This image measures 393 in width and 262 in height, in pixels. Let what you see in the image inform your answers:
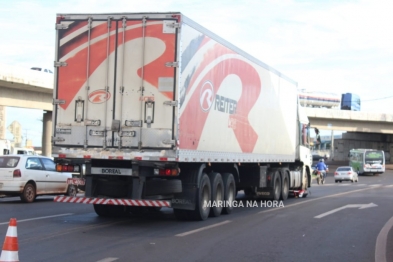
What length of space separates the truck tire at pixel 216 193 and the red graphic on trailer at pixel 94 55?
3.35 m

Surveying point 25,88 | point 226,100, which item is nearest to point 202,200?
point 226,100

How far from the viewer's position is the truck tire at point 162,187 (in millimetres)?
12438

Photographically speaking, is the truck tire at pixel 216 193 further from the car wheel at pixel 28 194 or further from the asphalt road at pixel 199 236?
the car wheel at pixel 28 194

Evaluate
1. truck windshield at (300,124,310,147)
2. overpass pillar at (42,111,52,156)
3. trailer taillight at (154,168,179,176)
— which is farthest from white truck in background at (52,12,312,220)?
overpass pillar at (42,111,52,156)

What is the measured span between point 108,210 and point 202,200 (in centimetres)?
228

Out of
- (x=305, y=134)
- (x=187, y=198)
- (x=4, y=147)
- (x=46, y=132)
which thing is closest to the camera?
(x=187, y=198)

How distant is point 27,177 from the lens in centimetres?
1833

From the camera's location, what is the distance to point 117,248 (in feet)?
31.7

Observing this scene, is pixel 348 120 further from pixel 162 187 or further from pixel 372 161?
pixel 162 187

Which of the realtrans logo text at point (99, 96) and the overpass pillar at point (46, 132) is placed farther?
the overpass pillar at point (46, 132)

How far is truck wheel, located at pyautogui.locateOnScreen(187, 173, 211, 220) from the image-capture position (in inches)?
528

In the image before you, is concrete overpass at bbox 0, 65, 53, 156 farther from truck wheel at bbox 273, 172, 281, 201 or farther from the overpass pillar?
truck wheel at bbox 273, 172, 281, 201

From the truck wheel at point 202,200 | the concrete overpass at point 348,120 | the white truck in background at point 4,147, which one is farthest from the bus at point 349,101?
the truck wheel at point 202,200

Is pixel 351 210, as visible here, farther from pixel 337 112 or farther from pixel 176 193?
pixel 337 112
